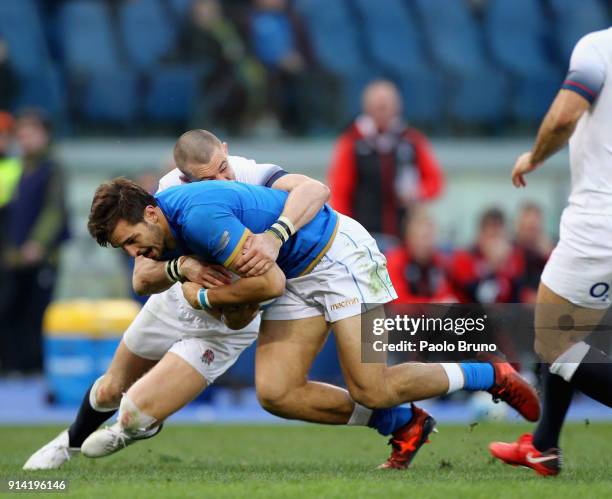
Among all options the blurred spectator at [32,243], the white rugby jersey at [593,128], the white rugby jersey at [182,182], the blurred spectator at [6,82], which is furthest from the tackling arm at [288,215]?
the blurred spectator at [6,82]

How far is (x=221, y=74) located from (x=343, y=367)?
8.74 meters

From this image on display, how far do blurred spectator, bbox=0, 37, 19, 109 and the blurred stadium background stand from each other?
17mm

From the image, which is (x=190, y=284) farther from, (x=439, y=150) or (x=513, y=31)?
(x=513, y=31)

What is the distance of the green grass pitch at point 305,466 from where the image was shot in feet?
18.0

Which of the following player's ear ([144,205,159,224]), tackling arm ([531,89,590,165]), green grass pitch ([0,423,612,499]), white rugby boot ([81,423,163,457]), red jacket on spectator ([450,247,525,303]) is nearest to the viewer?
green grass pitch ([0,423,612,499])

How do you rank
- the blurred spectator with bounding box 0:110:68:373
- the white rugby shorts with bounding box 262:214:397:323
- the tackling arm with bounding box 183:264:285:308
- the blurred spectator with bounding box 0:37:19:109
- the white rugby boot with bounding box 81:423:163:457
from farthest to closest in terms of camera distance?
the blurred spectator with bounding box 0:37:19:109, the blurred spectator with bounding box 0:110:68:373, the white rugby boot with bounding box 81:423:163:457, the white rugby shorts with bounding box 262:214:397:323, the tackling arm with bounding box 183:264:285:308

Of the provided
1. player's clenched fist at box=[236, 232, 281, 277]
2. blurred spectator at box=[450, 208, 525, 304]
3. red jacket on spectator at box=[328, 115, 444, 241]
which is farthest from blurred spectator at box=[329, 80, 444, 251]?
player's clenched fist at box=[236, 232, 281, 277]

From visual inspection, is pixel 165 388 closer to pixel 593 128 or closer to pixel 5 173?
pixel 593 128

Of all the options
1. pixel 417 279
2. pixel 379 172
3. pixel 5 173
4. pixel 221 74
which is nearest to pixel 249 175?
pixel 417 279

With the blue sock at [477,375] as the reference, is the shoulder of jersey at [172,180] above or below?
above

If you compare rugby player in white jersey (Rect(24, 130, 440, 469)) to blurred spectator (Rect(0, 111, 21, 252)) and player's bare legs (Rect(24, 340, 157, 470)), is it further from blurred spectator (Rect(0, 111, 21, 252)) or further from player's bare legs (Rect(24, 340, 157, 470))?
blurred spectator (Rect(0, 111, 21, 252))

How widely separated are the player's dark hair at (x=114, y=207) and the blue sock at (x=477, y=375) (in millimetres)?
1723

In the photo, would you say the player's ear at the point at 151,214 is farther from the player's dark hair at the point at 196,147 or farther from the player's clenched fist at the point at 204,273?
the player's dark hair at the point at 196,147
